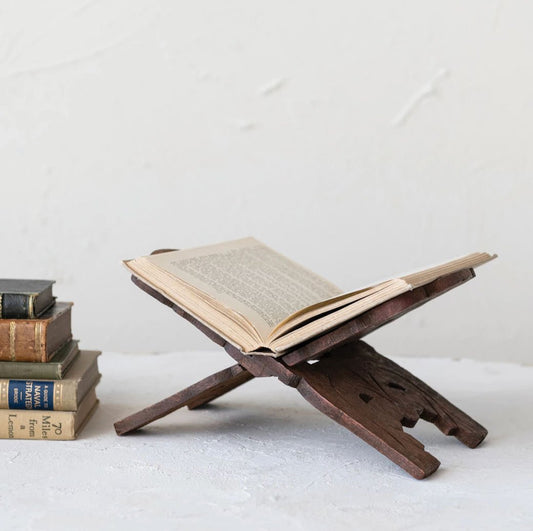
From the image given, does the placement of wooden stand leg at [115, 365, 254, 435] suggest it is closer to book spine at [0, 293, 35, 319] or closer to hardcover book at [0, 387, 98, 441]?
hardcover book at [0, 387, 98, 441]

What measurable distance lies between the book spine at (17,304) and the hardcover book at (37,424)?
18cm

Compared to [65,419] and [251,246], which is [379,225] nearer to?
[251,246]

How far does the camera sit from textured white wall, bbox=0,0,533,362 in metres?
2.76

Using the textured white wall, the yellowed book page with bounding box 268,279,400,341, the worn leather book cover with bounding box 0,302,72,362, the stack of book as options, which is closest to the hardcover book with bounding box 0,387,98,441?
the stack of book

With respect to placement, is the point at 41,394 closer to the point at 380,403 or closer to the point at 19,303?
the point at 19,303

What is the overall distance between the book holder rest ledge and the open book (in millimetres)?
27

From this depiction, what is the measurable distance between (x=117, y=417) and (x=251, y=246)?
452mm

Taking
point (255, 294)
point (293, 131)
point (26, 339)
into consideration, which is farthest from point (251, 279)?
point (293, 131)

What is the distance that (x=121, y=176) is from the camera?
285 cm

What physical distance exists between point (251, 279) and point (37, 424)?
0.48 metres

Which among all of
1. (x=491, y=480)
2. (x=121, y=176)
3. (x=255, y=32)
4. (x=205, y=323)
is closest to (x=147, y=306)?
(x=121, y=176)

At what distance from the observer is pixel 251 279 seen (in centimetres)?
167

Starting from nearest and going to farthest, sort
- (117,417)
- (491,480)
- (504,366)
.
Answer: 1. (491,480)
2. (117,417)
3. (504,366)

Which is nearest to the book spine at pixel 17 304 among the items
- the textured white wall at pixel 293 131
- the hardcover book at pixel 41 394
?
the hardcover book at pixel 41 394
